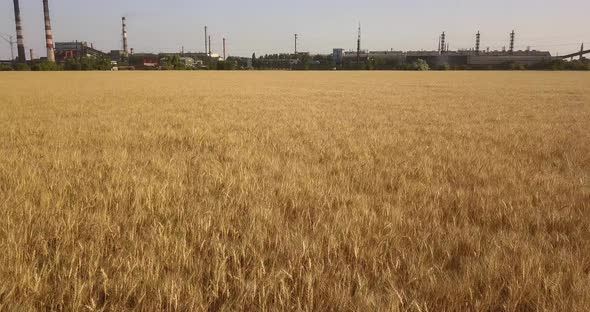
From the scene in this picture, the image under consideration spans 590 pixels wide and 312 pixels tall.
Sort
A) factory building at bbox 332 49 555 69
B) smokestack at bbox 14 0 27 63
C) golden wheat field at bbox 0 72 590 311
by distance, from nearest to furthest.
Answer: golden wheat field at bbox 0 72 590 311
smokestack at bbox 14 0 27 63
factory building at bbox 332 49 555 69

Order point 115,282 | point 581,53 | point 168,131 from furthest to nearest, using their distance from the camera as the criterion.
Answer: point 581,53
point 168,131
point 115,282

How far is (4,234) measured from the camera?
2.51 meters

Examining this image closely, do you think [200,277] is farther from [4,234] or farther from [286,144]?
[286,144]

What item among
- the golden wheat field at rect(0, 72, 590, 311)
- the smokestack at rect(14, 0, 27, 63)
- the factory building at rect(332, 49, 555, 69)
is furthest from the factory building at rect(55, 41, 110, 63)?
the golden wheat field at rect(0, 72, 590, 311)

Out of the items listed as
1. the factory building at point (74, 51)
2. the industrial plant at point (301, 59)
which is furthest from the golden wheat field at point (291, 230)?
the factory building at point (74, 51)

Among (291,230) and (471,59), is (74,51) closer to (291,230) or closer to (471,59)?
(471,59)

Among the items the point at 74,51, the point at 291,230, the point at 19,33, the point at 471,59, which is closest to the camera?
the point at 291,230

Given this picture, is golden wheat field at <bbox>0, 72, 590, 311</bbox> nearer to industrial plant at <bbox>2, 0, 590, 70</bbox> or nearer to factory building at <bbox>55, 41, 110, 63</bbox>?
industrial plant at <bbox>2, 0, 590, 70</bbox>

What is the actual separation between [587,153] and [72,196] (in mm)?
7060

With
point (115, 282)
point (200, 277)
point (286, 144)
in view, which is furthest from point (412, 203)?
point (286, 144)

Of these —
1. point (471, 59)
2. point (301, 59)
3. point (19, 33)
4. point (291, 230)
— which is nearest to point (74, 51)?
point (19, 33)

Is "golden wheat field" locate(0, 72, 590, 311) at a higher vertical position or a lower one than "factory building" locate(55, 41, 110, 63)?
lower

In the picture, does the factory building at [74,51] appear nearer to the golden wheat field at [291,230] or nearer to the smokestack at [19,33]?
the smokestack at [19,33]

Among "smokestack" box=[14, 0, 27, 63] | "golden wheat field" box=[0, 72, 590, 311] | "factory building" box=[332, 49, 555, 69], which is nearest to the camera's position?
"golden wheat field" box=[0, 72, 590, 311]
